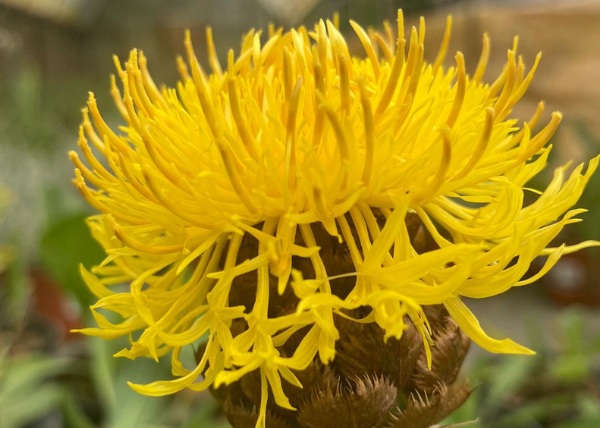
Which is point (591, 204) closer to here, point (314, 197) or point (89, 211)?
point (89, 211)

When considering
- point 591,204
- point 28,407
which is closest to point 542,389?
point 591,204

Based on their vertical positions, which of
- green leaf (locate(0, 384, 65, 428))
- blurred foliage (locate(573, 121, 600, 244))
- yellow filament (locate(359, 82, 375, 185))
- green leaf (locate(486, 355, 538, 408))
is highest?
yellow filament (locate(359, 82, 375, 185))

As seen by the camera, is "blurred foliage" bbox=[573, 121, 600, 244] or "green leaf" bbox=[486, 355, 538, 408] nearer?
"green leaf" bbox=[486, 355, 538, 408]

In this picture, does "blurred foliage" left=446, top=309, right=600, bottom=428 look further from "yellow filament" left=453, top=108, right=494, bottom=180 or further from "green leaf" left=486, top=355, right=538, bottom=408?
"yellow filament" left=453, top=108, right=494, bottom=180

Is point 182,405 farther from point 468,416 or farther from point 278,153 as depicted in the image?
point 278,153

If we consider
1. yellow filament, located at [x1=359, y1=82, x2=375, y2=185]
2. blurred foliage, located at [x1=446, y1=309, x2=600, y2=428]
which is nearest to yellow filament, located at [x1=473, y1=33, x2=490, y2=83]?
yellow filament, located at [x1=359, y1=82, x2=375, y2=185]

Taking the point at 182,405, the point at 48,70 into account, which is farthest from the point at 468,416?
the point at 48,70

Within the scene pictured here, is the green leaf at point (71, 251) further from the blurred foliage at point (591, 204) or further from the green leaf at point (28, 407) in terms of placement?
the blurred foliage at point (591, 204)
